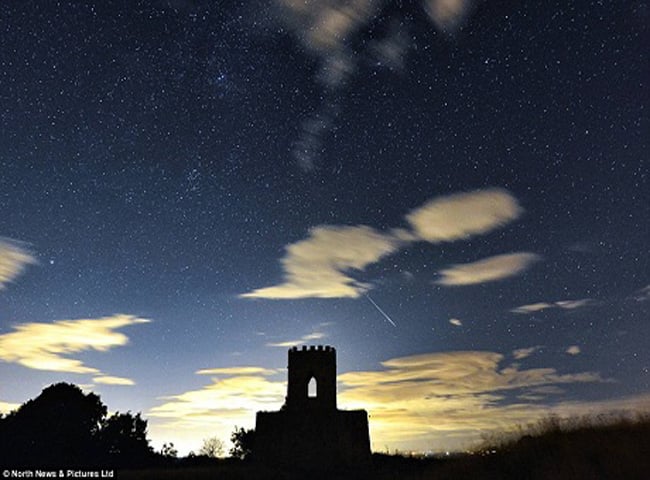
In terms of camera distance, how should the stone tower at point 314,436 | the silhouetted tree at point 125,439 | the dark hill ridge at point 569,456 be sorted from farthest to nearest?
the silhouetted tree at point 125,439 < the stone tower at point 314,436 < the dark hill ridge at point 569,456

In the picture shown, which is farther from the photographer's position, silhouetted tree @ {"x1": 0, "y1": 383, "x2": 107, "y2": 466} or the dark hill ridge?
silhouetted tree @ {"x1": 0, "y1": 383, "x2": 107, "y2": 466}

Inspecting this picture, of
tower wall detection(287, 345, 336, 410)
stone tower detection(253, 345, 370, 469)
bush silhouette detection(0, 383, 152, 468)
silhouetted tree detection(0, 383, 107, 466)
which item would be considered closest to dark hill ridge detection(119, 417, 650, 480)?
stone tower detection(253, 345, 370, 469)

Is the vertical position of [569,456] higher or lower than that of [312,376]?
lower

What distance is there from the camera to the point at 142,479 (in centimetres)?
2533

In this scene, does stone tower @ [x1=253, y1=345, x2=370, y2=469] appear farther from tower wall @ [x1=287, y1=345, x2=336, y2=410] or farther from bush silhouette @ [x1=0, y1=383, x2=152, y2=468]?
bush silhouette @ [x1=0, y1=383, x2=152, y2=468]

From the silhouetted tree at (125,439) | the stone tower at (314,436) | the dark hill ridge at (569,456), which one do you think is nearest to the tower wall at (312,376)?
the stone tower at (314,436)

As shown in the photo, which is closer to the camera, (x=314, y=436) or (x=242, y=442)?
(x=314, y=436)

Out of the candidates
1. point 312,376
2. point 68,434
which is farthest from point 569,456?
point 68,434

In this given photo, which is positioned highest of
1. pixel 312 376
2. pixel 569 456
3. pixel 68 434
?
pixel 312 376

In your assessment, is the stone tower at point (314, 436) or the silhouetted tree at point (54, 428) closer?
the stone tower at point (314, 436)

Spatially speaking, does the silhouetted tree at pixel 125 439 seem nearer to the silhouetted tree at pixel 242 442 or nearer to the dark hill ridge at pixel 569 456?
the silhouetted tree at pixel 242 442

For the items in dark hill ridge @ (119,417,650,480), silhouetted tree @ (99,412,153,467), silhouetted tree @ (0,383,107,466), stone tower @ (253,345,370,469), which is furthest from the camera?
silhouetted tree @ (99,412,153,467)

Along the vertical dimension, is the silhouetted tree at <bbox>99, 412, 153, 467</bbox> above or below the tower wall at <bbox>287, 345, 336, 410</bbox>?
below

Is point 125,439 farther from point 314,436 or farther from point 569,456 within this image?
point 569,456
